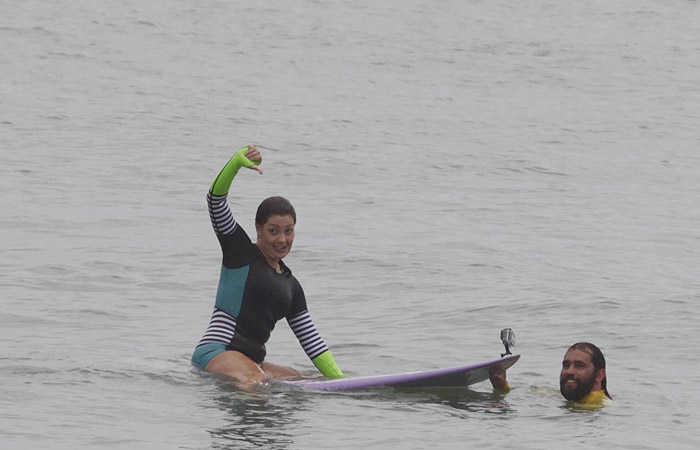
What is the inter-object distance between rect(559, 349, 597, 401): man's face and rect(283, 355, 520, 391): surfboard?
448 mm

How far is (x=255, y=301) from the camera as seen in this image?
36.1ft

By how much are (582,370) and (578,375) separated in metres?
0.05

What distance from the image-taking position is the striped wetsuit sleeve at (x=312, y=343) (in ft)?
37.1

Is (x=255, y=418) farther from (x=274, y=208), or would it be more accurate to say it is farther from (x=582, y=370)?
(x=582, y=370)

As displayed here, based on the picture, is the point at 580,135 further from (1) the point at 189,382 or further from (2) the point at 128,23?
(1) the point at 189,382

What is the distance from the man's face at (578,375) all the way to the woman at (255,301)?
1990 mm

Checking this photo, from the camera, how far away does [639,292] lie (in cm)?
1770

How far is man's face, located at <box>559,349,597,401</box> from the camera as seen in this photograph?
10914 mm

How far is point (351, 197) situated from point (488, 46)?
18.2 metres

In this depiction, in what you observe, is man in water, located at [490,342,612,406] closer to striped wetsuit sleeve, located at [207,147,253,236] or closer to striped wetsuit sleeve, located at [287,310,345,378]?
striped wetsuit sleeve, located at [287,310,345,378]

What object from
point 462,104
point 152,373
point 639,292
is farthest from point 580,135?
point 152,373

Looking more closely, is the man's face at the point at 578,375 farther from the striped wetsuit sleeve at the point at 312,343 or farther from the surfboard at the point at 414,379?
the striped wetsuit sleeve at the point at 312,343

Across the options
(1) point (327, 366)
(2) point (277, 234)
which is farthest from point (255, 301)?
(1) point (327, 366)

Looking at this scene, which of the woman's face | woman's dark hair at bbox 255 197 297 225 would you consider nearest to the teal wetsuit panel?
the woman's face
